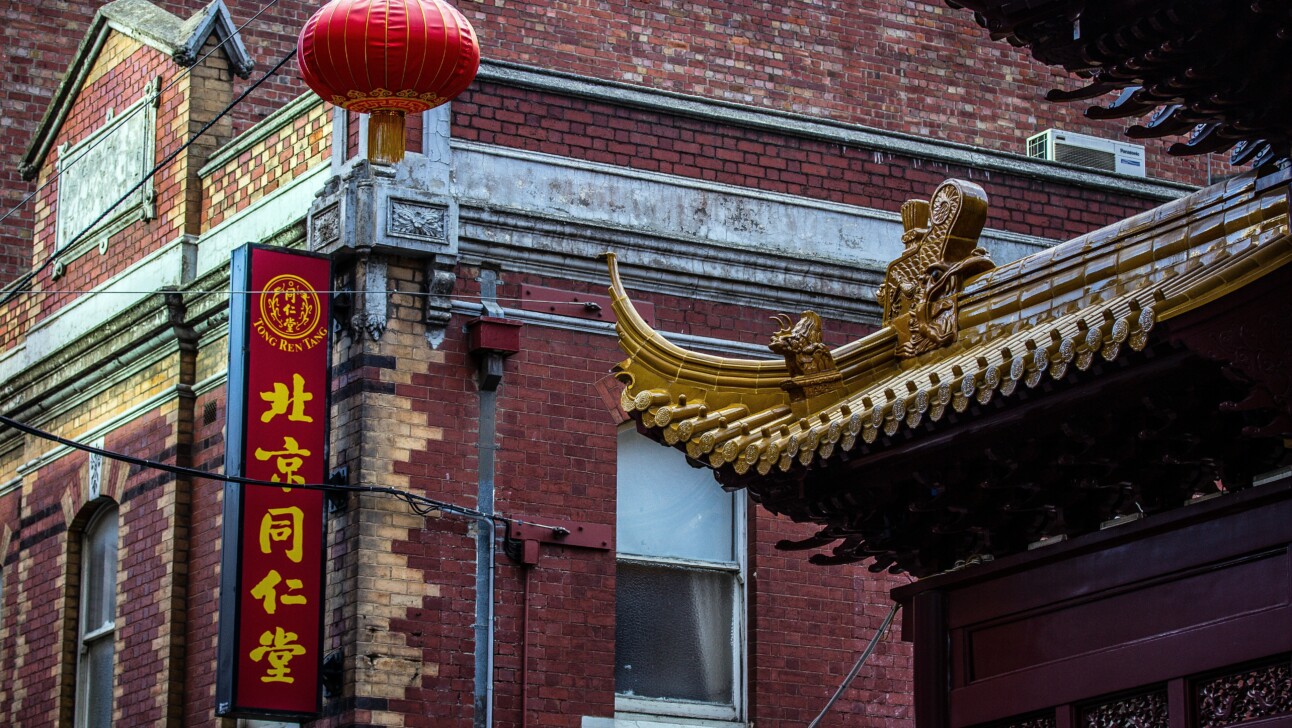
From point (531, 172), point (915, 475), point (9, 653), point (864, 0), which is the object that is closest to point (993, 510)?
point (915, 475)

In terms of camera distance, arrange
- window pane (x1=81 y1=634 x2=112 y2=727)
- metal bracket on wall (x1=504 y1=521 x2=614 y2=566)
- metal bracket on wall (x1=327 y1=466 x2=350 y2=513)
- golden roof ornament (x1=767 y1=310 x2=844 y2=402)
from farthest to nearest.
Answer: window pane (x1=81 y1=634 x2=112 y2=727) → metal bracket on wall (x1=504 y1=521 x2=614 y2=566) → metal bracket on wall (x1=327 y1=466 x2=350 y2=513) → golden roof ornament (x1=767 y1=310 x2=844 y2=402)

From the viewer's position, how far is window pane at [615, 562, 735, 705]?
1802 cm

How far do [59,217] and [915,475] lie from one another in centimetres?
1233

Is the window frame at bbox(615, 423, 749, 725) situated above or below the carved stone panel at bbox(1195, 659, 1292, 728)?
above

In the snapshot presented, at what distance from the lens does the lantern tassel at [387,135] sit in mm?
15047

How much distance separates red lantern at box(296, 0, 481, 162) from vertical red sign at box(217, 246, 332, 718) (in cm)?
179

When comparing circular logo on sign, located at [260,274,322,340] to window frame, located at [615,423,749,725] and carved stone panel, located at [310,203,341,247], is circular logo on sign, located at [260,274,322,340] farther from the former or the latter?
window frame, located at [615,423,749,725]

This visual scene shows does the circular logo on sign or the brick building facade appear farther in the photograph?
the brick building facade

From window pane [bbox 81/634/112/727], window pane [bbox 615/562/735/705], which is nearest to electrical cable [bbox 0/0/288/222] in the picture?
window pane [bbox 81/634/112/727]

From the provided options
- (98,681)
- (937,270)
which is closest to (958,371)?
(937,270)

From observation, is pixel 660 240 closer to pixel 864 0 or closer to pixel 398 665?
pixel 398 665

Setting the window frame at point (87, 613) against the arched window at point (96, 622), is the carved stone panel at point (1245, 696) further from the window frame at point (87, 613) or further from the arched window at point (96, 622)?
the arched window at point (96, 622)

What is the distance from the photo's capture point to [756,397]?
13.1 meters

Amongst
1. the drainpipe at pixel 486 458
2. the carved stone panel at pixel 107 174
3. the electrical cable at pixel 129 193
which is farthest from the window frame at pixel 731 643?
the carved stone panel at pixel 107 174
